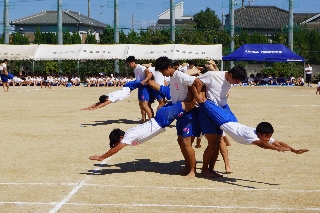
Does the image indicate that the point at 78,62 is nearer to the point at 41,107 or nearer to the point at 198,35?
the point at 198,35

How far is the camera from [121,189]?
904cm

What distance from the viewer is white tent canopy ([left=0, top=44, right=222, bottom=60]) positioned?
159ft

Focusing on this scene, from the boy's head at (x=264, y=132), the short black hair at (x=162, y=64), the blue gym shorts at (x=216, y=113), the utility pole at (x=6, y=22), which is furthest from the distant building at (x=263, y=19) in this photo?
the boy's head at (x=264, y=132)

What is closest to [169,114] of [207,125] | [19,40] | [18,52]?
[207,125]

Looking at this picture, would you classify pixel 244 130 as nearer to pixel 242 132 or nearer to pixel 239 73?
pixel 242 132

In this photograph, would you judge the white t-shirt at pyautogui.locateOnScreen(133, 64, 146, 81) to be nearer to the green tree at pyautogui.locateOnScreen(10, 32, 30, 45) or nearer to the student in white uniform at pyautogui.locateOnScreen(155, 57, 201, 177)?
the student in white uniform at pyautogui.locateOnScreen(155, 57, 201, 177)

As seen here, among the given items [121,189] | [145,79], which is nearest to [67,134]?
[145,79]

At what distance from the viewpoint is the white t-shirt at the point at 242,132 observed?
9.12 metres

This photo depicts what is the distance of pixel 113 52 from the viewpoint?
49125 millimetres

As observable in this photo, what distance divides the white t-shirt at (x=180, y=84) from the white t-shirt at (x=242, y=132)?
2.91 ft

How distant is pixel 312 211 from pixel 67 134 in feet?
28.7

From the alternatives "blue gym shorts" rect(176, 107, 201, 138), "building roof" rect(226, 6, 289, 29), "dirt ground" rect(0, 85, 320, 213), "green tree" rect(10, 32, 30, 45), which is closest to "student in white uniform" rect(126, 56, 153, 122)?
"dirt ground" rect(0, 85, 320, 213)

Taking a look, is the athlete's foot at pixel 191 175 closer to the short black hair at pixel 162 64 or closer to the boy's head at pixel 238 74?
the boy's head at pixel 238 74

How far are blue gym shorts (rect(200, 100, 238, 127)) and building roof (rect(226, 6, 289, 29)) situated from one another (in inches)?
3959
